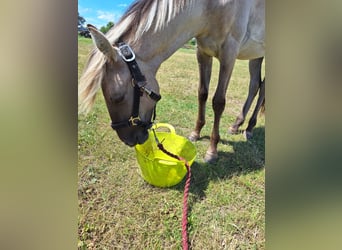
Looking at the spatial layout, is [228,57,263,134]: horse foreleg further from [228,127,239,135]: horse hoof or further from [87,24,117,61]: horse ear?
[87,24,117,61]: horse ear

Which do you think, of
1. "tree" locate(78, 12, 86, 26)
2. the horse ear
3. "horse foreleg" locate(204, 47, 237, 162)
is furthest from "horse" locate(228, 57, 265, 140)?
"tree" locate(78, 12, 86, 26)

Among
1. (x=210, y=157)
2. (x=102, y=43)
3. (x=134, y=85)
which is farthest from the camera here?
(x=210, y=157)

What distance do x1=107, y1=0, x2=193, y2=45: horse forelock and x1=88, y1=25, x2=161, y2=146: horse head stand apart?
0.06 m

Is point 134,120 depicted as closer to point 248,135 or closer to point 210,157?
point 210,157

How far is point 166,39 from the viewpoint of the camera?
1451 millimetres

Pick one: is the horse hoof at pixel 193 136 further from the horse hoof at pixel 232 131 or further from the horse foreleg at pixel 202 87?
the horse hoof at pixel 232 131

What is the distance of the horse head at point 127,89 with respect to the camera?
133 centimetres

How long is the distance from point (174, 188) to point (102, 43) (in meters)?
0.77

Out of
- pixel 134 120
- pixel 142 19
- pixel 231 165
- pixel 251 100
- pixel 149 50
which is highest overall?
pixel 142 19

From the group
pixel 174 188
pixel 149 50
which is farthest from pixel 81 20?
pixel 174 188

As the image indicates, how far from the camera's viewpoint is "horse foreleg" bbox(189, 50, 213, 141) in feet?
5.54
